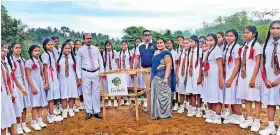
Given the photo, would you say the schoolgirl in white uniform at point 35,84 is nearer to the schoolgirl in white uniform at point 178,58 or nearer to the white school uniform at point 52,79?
the white school uniform at point 52,79

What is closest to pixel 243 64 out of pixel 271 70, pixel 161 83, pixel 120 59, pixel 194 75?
pixel 271 70

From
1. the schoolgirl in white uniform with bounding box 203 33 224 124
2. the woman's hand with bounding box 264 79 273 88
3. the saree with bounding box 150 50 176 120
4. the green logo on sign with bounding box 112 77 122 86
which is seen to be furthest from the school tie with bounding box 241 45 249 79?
the green logo on sign with bounding box 112 77 122 86

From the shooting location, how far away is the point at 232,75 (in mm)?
5441

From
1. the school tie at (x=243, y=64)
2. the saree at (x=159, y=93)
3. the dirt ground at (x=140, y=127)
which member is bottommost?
the dirt ground at (x=140, y=127)

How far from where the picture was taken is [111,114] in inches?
279

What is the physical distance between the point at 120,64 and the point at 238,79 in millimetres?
4050

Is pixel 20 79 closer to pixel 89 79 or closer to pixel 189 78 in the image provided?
pixel 89 79

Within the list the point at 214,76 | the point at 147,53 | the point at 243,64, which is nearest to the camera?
the point at 243,64

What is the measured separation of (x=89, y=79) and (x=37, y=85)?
1.07 m

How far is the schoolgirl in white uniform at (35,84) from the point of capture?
5745 mm

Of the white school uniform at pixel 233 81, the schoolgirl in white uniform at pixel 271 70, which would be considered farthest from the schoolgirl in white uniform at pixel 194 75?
the schoolgirl in white uniform at pixel 271 70

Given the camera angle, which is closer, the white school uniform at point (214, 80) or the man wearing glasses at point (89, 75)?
the white school uniform at point (214, 80)

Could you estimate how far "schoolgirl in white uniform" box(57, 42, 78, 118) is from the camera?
670cm

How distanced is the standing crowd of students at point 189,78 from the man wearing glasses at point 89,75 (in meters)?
0.02
